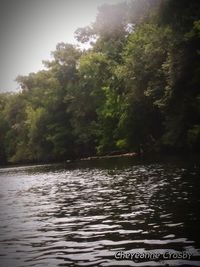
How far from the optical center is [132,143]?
60969mm

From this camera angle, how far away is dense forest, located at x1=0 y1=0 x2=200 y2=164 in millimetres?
44188

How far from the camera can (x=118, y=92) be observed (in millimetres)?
66562

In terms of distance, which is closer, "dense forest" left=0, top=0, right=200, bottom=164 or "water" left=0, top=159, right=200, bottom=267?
"water" left=0, top=159, right=200, bottom=267

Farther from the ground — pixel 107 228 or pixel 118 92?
pixel 118 92

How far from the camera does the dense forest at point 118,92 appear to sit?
4419 cm

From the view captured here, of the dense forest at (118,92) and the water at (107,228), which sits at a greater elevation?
the dense forest at (118,92)

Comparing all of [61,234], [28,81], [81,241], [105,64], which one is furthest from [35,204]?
[28,81]

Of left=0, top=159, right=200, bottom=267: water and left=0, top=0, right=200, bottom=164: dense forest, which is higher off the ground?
left=0, top=0, right=200, bottom=164: dense forest

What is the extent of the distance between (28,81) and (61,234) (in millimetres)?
106962

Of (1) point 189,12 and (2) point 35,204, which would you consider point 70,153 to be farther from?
(2) point 35,204

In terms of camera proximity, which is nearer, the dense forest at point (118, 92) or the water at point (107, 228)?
the water at point (107, 228)

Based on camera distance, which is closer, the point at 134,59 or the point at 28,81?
the point at 134,59

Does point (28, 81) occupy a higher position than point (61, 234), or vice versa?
point (28, 81)

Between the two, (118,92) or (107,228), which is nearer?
(107,228)
